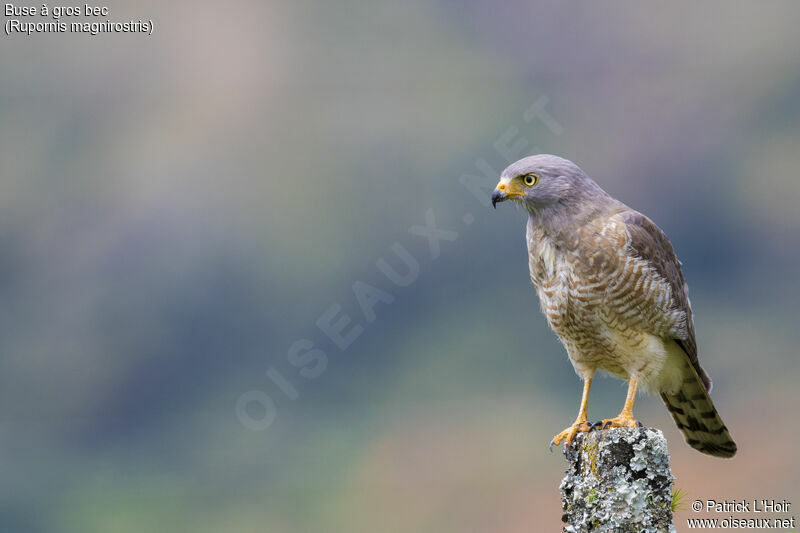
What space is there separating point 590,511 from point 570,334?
1.13m

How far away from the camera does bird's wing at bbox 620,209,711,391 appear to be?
3072 mm

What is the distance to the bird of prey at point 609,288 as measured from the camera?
9.87ft

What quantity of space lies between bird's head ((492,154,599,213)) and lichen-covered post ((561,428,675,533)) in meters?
1.04

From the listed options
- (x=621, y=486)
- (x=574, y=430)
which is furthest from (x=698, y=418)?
(x=621, y=486)

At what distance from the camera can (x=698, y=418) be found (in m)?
3.25

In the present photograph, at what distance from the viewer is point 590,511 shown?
2.11m

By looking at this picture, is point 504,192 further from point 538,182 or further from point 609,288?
point 609,288

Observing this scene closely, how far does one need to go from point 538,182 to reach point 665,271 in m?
0.62

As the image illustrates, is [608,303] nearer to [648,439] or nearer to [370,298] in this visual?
[648,439]

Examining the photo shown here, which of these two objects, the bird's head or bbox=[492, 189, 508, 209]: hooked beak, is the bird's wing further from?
bbox=[492, 189, 508, 209]: hooked beak

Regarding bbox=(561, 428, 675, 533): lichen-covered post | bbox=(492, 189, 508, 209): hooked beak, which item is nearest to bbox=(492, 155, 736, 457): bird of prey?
bbox=(492, 189, 508, 209): hooked beak

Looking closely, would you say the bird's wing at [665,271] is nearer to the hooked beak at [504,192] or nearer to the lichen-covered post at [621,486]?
the hooked beak at [504,192]

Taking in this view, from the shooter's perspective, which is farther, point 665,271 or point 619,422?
point 665,271

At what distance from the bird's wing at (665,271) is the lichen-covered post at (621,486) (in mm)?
1027
